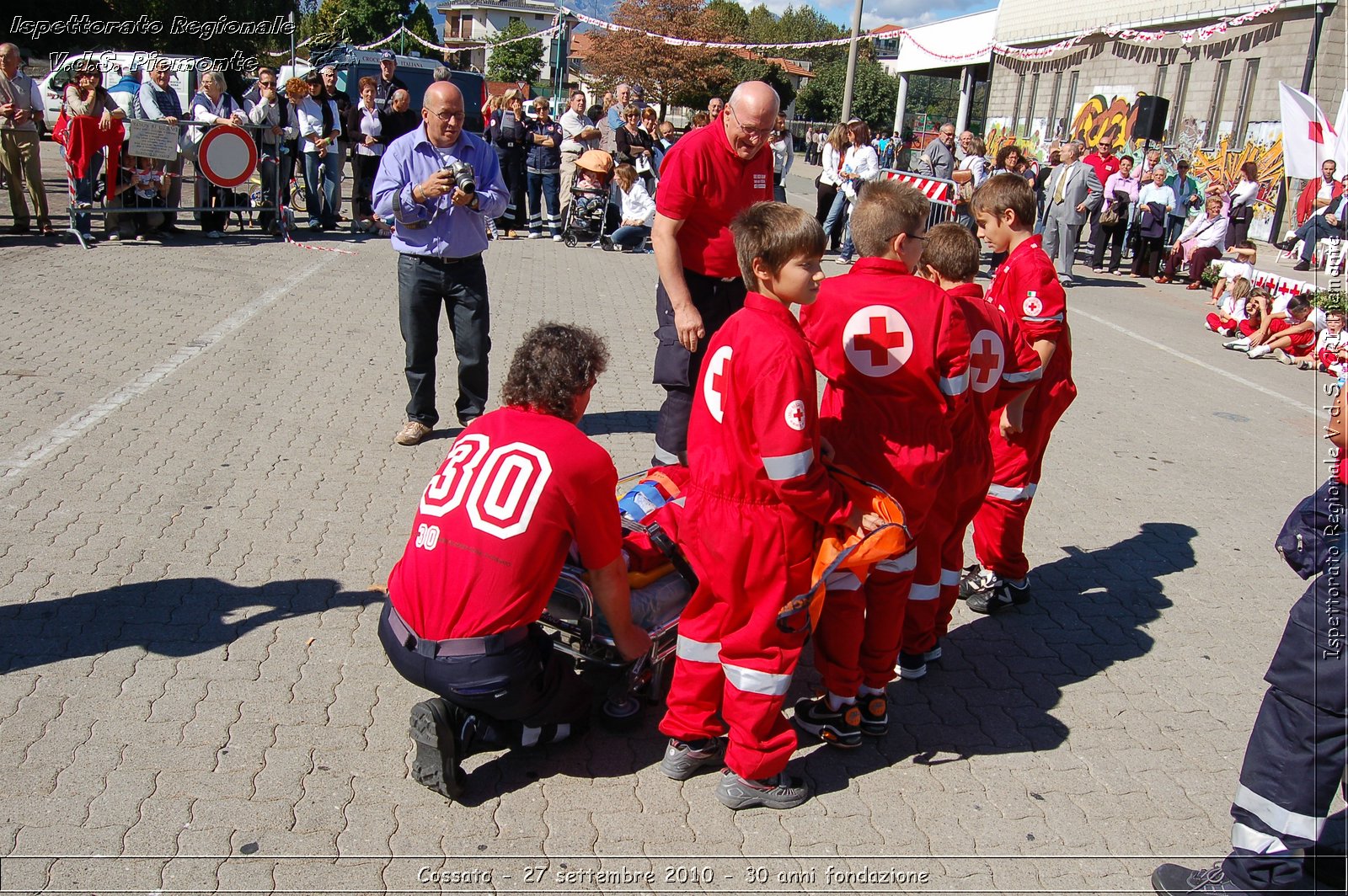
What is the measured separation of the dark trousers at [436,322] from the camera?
5.99 metres

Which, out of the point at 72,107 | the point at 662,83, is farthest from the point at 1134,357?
the point at 662,83

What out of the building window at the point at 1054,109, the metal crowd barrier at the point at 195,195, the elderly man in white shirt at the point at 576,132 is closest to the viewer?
the metal crowd barrier at the point at 195,195

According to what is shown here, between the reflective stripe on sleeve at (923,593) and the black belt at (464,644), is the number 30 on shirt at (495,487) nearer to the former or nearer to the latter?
the black belt at (464,644)

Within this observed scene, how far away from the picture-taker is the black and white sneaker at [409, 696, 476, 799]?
118 inches

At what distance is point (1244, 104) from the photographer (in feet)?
70.6

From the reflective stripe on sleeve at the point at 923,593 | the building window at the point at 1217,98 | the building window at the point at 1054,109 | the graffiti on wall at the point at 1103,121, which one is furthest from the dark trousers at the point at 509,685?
the building window at the point at 1054,109

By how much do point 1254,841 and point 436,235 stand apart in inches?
193

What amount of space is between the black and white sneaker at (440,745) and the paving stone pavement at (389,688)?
0.10 meters

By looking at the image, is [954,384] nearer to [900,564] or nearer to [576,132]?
[900,564]

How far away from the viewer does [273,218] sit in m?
13.7

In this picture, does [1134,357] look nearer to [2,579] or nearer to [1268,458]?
[1268,458]

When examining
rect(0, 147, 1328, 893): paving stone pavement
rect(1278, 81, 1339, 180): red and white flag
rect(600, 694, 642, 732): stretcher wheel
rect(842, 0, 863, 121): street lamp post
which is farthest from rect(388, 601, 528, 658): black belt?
rect(842, 0, 863, 121): street lamp post

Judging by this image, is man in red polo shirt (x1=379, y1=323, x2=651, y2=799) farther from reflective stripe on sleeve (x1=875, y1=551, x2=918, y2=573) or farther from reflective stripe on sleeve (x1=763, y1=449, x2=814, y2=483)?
reflective stripe on sleeve (x1=875, y1=551, x2=918, y2=573)

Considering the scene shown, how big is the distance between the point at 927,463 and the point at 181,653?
2887 millimetres
